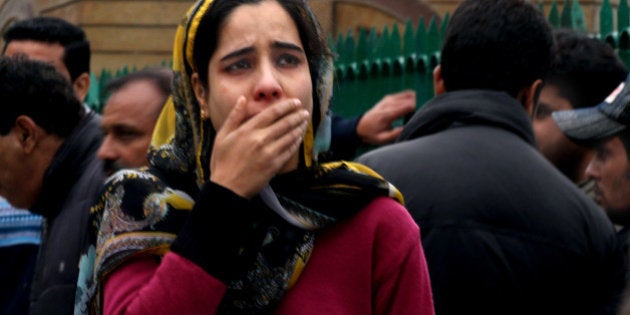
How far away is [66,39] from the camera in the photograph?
607cm

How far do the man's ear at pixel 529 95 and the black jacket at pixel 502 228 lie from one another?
167 millimetres

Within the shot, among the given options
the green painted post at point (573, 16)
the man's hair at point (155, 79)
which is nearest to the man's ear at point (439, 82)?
the man's hair at point (155, 79)

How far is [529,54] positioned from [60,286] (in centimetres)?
146

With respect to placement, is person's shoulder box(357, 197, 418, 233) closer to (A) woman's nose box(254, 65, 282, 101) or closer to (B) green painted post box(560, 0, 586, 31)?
(A) woman's nose box(254, 65, 282, 101)

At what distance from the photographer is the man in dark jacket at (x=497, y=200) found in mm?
3264

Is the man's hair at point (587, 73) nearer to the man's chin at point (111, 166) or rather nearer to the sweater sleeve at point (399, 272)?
the man's chin at point (111, 166)

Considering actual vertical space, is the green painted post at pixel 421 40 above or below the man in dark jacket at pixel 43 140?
below

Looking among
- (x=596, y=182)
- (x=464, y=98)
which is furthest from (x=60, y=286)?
(x=596, y=182)

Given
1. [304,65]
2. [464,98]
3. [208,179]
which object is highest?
[304,65]

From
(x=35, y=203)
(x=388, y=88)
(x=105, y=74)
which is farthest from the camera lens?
(x=105, y=74)

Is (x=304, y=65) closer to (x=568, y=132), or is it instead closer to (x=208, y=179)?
(x=208, y=179)

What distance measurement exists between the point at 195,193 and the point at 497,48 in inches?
49.8

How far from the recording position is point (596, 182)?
358cm

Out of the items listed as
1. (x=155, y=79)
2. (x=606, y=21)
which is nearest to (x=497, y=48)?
(x=155, y=79)
